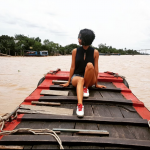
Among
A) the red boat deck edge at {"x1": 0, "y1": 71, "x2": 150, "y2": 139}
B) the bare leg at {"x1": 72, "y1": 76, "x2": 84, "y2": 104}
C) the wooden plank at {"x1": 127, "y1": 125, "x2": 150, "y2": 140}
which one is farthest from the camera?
the bare leg at {"x1": 72, "y1": 76, "x2": 84, "y2": 104}

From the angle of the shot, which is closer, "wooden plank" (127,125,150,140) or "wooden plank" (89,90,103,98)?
"wooden plank" (127,125,150,140)

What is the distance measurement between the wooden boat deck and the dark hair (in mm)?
943

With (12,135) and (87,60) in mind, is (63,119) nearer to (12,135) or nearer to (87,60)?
(12,135)

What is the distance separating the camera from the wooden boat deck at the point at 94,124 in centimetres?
146

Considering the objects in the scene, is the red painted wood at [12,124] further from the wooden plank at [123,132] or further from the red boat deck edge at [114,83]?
the wooden plank at [123,132]

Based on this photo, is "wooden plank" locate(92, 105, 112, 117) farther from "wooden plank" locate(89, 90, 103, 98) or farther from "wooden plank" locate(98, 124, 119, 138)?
"wooden plank" locate(89, 90, 103, 98)

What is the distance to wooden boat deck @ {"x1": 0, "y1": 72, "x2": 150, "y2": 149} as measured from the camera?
146 cm

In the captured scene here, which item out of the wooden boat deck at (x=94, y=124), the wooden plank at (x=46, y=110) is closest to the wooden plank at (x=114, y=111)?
the wooden boat deck at (x=94, y=124)

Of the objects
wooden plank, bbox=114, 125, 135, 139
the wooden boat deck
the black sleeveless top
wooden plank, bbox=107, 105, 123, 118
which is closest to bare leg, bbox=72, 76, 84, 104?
the wooden boat deck

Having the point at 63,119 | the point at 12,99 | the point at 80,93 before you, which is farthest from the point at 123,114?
the point at 12,99

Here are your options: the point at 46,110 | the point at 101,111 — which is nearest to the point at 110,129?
the point at 101,111

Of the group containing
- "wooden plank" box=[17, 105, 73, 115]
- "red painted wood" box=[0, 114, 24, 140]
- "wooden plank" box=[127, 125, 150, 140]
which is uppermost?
"wooden plank" box=[17, 105, 73, 115]

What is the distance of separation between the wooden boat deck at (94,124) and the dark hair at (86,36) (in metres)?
0.94

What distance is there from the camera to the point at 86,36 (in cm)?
241
